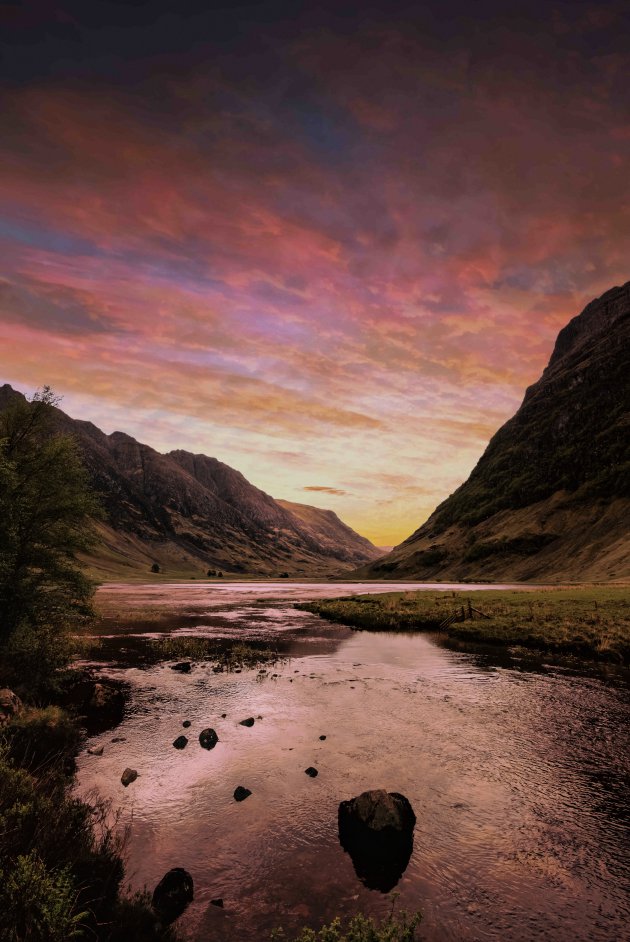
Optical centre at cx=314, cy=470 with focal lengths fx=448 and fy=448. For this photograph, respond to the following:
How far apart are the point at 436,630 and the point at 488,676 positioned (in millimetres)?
22918

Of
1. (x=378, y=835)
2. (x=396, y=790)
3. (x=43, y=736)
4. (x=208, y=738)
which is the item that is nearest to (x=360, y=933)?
(x=378, y=835)

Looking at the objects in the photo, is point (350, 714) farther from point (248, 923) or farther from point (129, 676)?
point (129, 676)

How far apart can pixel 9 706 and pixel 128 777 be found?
7600mm

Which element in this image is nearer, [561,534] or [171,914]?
[171,914]

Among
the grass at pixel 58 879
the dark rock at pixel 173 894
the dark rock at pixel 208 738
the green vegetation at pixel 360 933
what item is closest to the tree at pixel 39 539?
the dark rock at pixel 208 738

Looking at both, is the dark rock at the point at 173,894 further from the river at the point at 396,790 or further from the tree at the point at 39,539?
the tree at the point at 39,539

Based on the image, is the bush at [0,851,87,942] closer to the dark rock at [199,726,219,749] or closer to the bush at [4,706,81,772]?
the bush at [4,706,81,772]

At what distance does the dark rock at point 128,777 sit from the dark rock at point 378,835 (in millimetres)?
7307

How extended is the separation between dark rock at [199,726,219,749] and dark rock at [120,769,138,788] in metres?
3.29

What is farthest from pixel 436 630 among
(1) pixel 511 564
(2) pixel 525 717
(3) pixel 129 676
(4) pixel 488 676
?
(1) pixel 511 564

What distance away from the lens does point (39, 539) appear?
26562 mm

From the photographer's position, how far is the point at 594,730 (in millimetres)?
19391

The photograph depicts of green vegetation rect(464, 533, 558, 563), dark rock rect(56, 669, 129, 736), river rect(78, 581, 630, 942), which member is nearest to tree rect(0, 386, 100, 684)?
dark rock rect(56, 669, 129, 736)

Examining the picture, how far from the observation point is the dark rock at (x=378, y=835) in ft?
35.6
